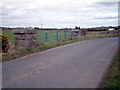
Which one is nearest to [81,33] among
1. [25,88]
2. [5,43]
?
[5,43]

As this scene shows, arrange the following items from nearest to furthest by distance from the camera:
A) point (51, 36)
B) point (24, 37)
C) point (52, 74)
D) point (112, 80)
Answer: point (112, 80)
point (52, 74)
point (24, 37)
point (51, 36)

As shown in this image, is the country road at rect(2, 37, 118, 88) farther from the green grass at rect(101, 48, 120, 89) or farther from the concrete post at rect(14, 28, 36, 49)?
the concrete post at rect(14, 28, 36, 49)

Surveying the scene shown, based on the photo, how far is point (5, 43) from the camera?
11273 millimetres

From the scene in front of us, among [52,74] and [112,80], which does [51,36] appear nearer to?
[52,74]

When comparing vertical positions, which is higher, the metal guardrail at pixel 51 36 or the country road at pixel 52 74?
the metal guardrail at pixel 51 36

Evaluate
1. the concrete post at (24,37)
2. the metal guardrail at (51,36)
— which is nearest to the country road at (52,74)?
the concrete post at (24,37)

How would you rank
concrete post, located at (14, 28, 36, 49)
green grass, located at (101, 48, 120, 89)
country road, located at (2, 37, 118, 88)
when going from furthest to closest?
concrete post, located at (14, 28, 36, 49)
country road, located at (2, 37, 118, 88)
green grass, located at (101, 48, 120, 89)

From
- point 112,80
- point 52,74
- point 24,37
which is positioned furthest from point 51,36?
point 112,80

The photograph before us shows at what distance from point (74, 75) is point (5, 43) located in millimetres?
6190

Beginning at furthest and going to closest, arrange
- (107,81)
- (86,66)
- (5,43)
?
(5,43) → (86,66) → (107,81)

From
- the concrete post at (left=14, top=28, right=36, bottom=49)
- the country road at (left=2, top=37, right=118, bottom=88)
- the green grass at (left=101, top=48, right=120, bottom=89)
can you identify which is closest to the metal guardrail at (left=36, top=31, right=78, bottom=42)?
the concrete post at (left=14, top=28, right=36, bottom=49)

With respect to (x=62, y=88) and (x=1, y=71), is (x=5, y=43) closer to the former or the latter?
(x=1, y=71)

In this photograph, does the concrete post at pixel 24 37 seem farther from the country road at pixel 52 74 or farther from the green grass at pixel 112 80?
the green grass at pixel 112 80

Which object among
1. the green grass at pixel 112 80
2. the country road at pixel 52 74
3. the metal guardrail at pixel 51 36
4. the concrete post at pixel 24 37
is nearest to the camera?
the green grass at pixel 112 80
